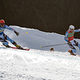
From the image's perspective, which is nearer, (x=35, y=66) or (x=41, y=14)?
(x=35, y=66)

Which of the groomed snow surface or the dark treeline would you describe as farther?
the dark treeline

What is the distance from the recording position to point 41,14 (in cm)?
1758

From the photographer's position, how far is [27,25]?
17734 millimetres

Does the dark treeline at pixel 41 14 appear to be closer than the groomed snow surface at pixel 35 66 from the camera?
No

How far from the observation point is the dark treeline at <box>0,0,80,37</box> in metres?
17.5

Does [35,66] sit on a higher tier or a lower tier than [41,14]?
higher

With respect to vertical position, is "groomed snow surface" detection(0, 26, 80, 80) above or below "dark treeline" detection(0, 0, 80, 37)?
above

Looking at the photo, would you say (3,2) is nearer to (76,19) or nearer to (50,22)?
(50,22)

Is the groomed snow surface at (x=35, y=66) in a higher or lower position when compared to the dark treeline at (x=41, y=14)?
higher

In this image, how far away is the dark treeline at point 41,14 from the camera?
17.5 metres

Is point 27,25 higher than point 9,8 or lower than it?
lower

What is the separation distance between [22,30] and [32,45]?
2.31 meters

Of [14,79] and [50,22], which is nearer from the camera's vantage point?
[14,79]

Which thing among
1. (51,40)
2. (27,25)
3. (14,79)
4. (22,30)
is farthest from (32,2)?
(14,79)
